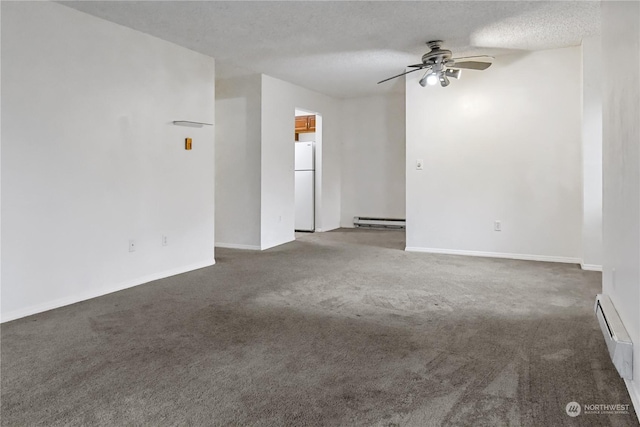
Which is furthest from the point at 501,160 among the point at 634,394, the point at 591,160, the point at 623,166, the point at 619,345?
the point at 634,394

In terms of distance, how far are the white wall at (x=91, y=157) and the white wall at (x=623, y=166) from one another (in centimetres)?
368

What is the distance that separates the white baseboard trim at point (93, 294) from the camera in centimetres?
310

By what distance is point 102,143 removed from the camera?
370 centimetres

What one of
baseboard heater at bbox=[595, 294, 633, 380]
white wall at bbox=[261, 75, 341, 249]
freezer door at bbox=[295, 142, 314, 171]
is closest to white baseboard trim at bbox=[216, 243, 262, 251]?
white wall at bbox=[261, 75, 341, 249]

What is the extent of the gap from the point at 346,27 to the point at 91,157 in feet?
8.23

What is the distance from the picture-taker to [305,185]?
25.6 ft

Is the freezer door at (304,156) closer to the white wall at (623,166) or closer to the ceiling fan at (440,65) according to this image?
the ceiling fan at (440,65)

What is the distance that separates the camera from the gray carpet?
5.90 ft

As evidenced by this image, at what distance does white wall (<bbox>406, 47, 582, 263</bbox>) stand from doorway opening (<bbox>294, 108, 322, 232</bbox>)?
7.48 ft

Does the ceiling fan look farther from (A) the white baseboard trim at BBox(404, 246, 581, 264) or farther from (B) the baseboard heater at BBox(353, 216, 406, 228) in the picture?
(B) the baseboard heater at BBox(353, 216, 406, 228)

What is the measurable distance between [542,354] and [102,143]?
3620mm

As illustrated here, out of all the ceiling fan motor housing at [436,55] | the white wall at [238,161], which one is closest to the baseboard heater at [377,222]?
the white wall at [238,161]

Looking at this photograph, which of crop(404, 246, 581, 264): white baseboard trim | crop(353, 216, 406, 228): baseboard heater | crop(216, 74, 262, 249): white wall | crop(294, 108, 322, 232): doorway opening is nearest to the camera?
crop(404, 246, 581, 264): white baseboard trim

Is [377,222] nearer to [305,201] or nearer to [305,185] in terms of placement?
[305,201]
